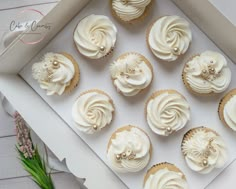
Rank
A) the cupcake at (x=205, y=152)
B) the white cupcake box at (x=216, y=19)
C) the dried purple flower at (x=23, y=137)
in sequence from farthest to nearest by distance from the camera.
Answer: the dried purple flower at (x=23, y=137) → the cupcake at (x=205, y=152) → the white cupcake box at (x=216, y=19)

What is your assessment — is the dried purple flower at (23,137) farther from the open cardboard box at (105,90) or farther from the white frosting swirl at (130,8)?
the white frosting swirl at (130,8)

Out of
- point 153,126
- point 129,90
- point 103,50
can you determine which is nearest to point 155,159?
point 153,126

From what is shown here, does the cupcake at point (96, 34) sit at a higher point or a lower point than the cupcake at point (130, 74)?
higher

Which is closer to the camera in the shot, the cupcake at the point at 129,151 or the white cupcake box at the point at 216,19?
the white cupcake box at the point at 216,19

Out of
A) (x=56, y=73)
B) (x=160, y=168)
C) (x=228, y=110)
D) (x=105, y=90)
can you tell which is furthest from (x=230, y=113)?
(x=56, y=73)

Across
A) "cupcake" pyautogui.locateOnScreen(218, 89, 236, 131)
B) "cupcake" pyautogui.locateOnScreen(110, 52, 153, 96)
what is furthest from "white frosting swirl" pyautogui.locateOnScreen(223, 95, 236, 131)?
"cupcake" pyautogui.locateOnScreen(110, 52, 153, 96)

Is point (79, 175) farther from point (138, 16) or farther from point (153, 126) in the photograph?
point (138, 16)

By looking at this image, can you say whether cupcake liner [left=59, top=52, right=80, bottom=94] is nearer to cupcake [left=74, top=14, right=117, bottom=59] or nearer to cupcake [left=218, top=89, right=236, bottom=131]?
cupcake [left=74, top=14, right=117, bottom=59]

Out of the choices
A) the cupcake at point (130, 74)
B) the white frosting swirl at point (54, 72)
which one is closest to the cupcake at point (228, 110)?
the cupcake at point (130, 74)
